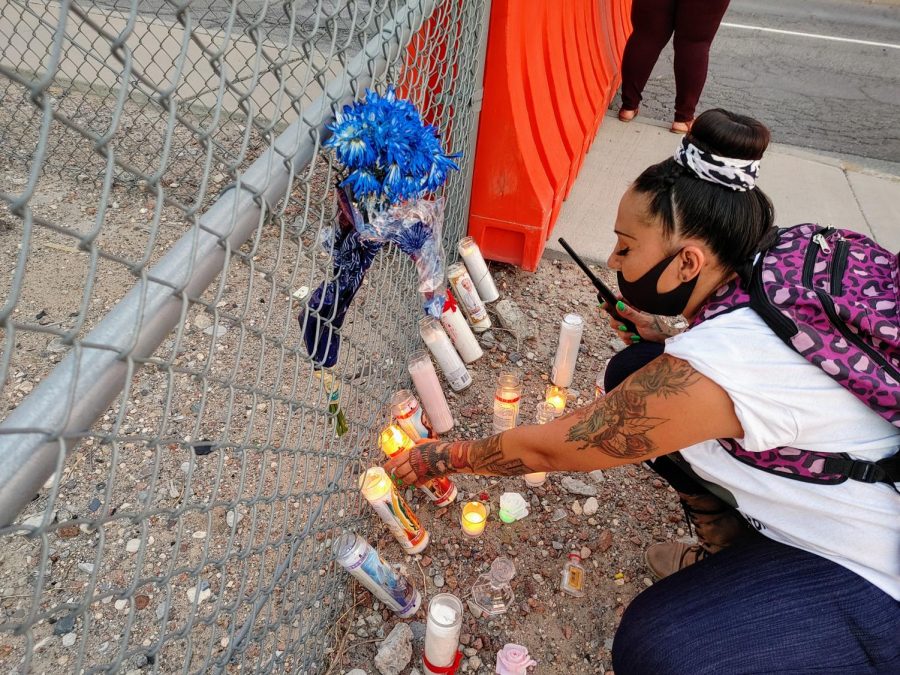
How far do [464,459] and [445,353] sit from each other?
76 cm

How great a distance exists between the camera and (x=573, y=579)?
7.18ft

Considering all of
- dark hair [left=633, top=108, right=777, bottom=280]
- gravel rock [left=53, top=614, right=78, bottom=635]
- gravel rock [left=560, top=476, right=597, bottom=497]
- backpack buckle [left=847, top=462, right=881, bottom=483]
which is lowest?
gravel rock [left=560, top=476, right=597, bottom=497]

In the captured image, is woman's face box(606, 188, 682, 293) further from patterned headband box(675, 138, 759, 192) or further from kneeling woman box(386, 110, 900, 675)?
patterned headband box(675, 138, 759, 192)

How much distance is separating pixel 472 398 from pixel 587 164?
234 cm

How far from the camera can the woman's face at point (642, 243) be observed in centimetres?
169

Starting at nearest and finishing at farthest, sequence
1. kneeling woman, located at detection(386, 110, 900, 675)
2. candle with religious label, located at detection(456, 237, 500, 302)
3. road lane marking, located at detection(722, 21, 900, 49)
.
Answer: kneeling woman, located at detection(386, 110, 900, 675)
candle with religious label, located at detection(456, 237, 500, 302)
road lane marking, located at detection(722, 21, 900, 49)

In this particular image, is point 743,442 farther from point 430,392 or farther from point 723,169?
point 430,392

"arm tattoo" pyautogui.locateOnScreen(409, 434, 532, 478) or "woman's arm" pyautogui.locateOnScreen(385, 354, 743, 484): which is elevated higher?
"woman's arm" pyautogui.locateOnScreen(385, 354, 743, 484)

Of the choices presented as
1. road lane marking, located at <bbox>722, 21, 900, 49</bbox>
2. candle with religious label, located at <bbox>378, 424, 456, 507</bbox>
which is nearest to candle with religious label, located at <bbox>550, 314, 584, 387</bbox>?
candle with religious label, located at <bbox>378, 424, 456, 507</bbox>

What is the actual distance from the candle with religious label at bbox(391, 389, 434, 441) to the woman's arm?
1.02 feet

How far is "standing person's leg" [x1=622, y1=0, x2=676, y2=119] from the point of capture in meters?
4.06

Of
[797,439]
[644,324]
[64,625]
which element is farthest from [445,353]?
[64,625]

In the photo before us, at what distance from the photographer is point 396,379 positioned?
2.65m

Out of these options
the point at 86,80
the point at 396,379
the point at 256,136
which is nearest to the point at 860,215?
the point at 396,379
